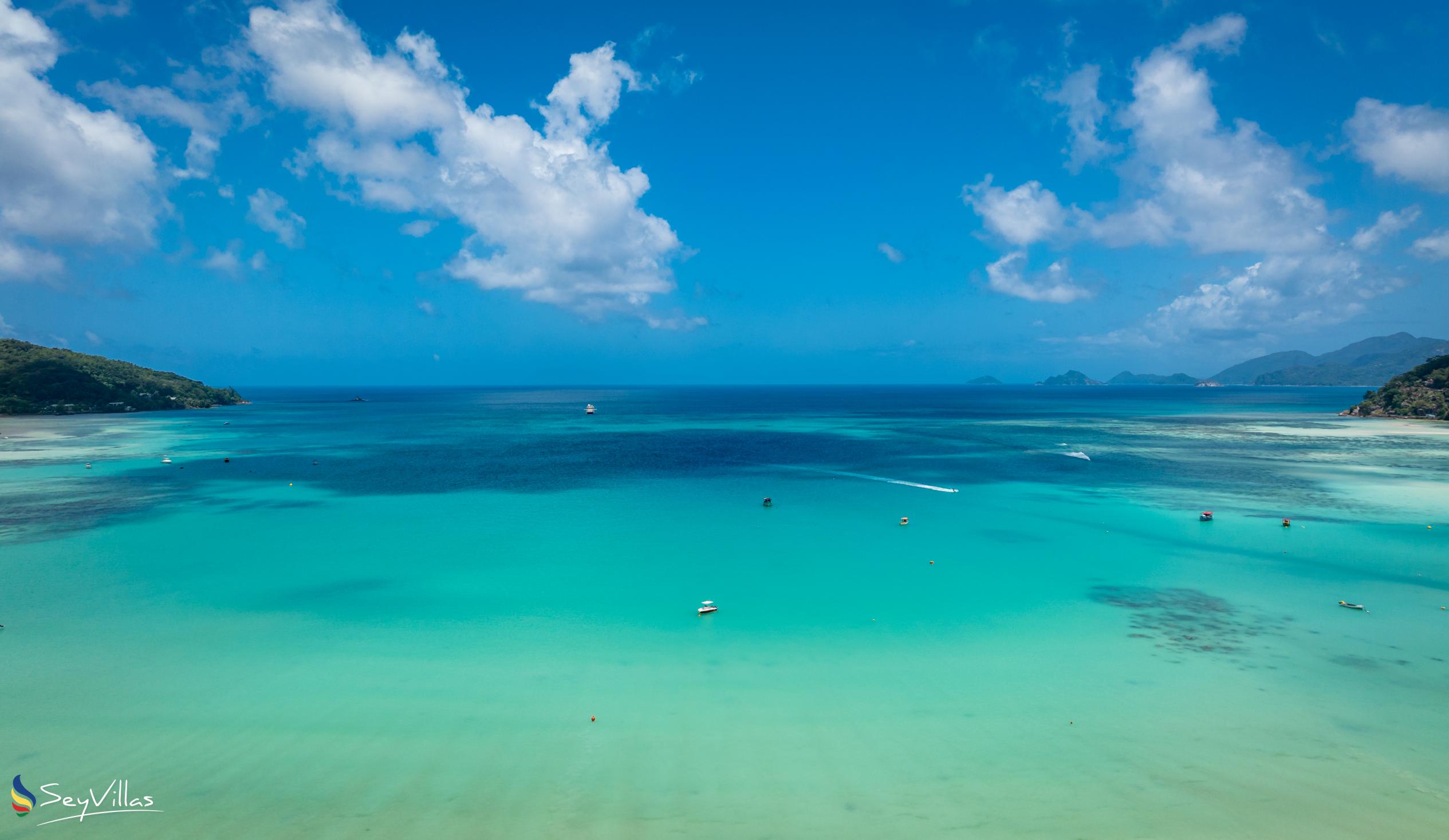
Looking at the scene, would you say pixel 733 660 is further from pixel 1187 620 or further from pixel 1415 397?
pixel 1415 397

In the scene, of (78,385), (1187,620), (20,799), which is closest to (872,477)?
(1187,620)

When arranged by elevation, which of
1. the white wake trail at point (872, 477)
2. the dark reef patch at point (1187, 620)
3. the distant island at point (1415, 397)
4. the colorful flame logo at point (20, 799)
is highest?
the distant island at point (1415, 397)

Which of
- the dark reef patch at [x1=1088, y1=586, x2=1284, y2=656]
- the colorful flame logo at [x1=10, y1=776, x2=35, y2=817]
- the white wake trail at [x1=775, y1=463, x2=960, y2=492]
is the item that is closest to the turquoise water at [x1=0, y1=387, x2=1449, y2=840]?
the dark reef patch at [x1=1088, y1=586, x2=1284, y2=656]

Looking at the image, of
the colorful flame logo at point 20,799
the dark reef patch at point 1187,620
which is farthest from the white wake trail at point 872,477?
the colorful flame logo at point 20,799

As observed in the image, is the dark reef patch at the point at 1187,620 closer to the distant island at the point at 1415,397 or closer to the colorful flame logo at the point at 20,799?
the colorful flame logo at the point at 20,799

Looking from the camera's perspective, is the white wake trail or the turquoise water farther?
the white wake trail

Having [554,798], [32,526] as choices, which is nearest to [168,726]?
[554,798]

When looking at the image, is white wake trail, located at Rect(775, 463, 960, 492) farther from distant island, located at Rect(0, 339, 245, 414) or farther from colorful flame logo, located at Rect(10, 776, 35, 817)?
distant island, located at Rect(0, 339, 245, 414)
